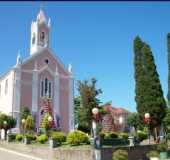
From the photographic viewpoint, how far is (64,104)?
183 feet

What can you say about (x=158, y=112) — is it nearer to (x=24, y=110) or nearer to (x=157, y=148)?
(x=157, y=148)

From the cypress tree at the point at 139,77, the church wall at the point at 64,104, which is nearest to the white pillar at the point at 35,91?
the church wall at the point at 64,104

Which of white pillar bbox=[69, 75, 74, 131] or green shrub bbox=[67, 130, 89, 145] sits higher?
white pillar bbox=[69, 75, 74, 131]

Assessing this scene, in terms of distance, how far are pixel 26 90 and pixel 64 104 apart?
22.5 ft

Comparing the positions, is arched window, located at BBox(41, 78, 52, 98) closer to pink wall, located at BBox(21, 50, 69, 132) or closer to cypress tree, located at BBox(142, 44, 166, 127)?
pink wall, located at BBox(21, 50, 69, 132)

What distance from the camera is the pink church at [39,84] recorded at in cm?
5156

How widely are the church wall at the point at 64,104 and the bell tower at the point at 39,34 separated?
6.76m

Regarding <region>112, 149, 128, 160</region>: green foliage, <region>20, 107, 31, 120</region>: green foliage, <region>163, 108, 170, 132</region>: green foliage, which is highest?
<region>20, 107, 31, 120</region>: green foliage

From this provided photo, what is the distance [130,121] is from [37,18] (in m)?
25.0

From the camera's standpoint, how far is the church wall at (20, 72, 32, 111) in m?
51.8

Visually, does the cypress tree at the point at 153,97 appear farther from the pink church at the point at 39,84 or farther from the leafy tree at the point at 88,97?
the pink church at the point at 39,84

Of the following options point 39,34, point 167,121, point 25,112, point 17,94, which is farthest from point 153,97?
point 39,34

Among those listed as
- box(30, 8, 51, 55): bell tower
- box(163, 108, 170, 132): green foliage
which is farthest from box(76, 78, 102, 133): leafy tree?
box(30, 8, 51, 55): bell tower

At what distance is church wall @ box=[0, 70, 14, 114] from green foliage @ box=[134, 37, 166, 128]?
78.1ft
